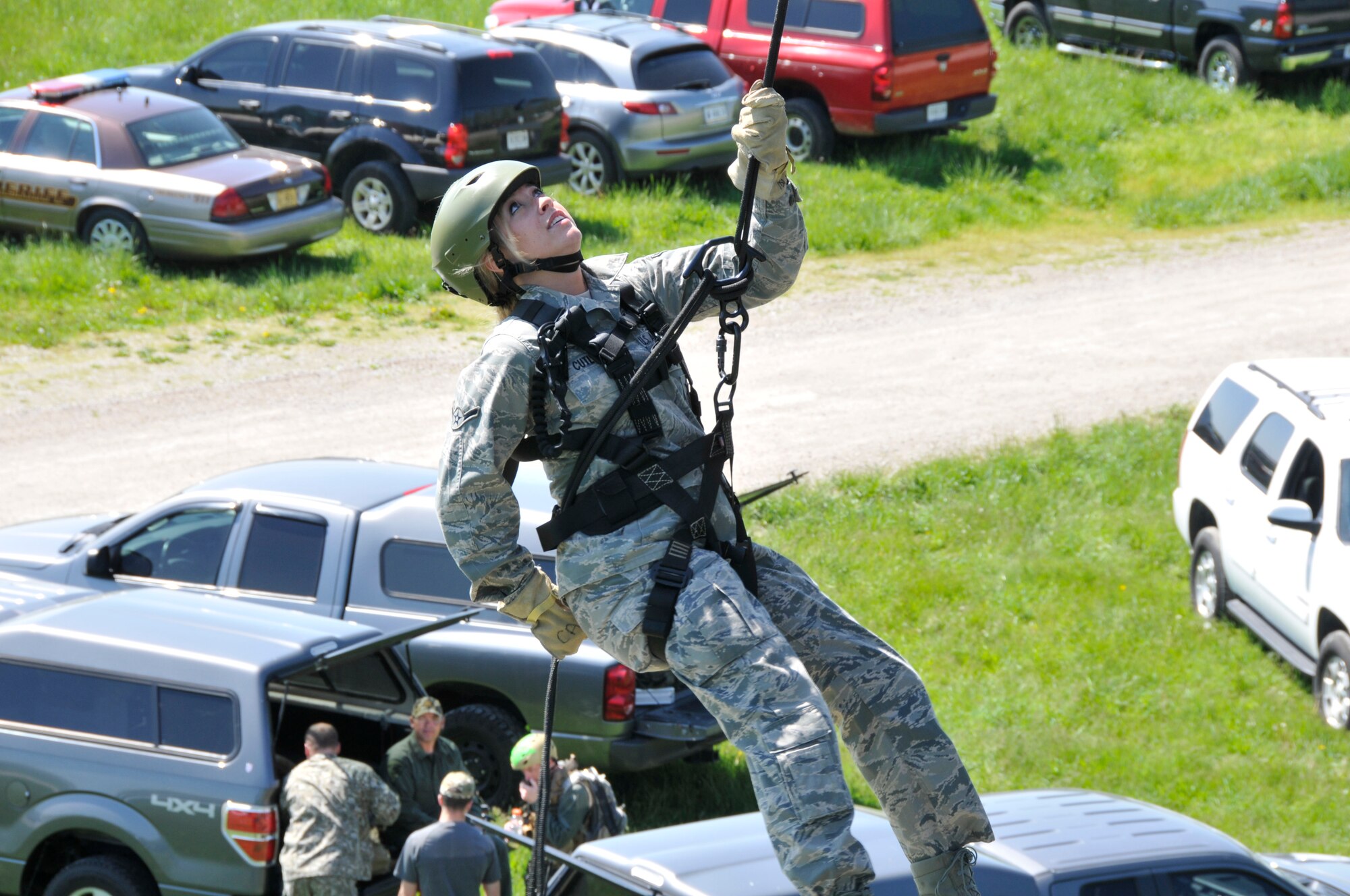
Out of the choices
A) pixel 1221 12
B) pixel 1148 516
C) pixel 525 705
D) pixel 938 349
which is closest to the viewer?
pixel 525 705

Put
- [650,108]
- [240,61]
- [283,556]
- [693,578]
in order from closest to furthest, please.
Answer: [693,578] < [283,556] < [240,61] < [650,108]

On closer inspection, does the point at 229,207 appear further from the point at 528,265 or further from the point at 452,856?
the point at 528,265

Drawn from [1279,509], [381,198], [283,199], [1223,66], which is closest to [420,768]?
[1279,509]

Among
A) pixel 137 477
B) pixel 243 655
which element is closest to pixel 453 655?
pixel 243 655

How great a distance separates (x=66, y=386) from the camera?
572 inches

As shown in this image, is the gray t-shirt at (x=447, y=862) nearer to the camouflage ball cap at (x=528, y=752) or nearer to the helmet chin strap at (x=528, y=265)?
the camouflage ball cap at (x=528, y=752)

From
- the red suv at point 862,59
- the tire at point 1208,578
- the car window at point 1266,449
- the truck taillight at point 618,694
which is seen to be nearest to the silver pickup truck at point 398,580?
the truck taillight at point 618,694

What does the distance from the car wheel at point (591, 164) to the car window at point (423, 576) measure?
1072 centimetres

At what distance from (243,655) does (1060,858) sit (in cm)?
378

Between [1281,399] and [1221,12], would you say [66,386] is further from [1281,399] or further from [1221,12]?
[1221,12]

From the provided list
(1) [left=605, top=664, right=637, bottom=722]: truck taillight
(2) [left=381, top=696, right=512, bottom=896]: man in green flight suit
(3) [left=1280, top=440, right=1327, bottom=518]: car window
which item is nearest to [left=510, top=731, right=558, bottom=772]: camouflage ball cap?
(2) [left=381, top=696, right=512, bottom=896]: man in green flight suit

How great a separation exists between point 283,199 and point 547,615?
1317 cm

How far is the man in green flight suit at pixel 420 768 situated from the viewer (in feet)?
26.1

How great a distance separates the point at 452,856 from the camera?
7.09 m
